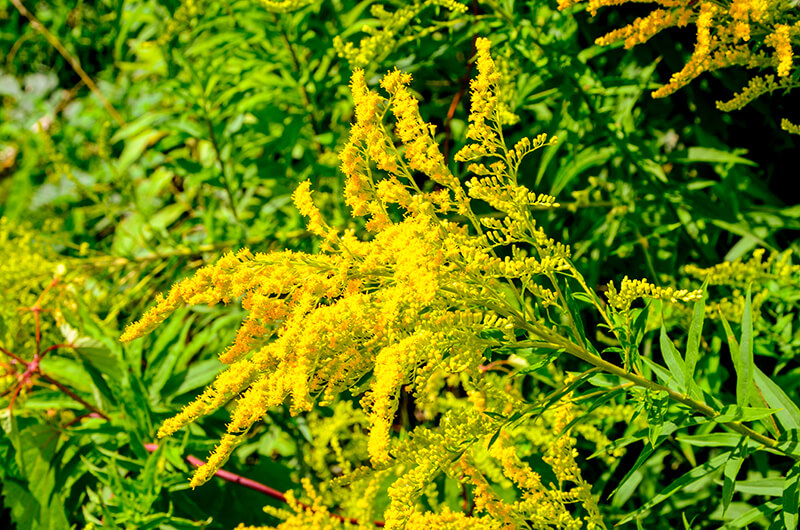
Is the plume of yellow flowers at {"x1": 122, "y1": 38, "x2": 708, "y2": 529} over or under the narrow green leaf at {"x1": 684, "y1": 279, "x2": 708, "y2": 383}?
over

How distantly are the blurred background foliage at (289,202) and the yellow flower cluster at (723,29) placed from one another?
1.43 ft

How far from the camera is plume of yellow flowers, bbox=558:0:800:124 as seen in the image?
1454mm

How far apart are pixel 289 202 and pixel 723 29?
1.75 metres

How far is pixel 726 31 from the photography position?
1.55 meters

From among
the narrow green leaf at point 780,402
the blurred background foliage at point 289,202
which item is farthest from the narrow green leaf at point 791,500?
the blurred background foliage at point 289,202

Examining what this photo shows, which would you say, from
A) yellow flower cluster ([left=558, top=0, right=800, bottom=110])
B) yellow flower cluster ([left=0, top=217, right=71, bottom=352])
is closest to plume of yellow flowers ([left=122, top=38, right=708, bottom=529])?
yellow flower cluster ([left=558, top=0, right=800, bottom=110])

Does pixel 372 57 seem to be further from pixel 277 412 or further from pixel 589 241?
pixel 277 412

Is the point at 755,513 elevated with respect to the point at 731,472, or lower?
lower

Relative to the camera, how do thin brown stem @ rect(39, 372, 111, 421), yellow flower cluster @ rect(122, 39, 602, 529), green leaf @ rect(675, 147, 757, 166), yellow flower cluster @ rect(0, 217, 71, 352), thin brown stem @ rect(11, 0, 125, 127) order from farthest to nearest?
thin brown stem @ rect(11, 0, 125, 127)
yellow flower cluster @ rect(0, 217, 71, 352)
thin brown stem @ rect(39, 372, 111, 421)
green leaf @ rect(675, 147, 757, 166)
yellow flower cluster @ rect(122, 39, 602, 529)

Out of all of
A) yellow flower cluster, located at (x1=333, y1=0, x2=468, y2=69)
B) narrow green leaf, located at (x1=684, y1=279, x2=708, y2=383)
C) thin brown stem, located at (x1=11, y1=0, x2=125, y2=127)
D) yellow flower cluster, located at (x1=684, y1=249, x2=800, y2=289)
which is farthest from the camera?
thin brown stem, located at (x1=11, y1=0, x2=125, y2=127)

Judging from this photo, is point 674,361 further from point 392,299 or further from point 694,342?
point 392,299

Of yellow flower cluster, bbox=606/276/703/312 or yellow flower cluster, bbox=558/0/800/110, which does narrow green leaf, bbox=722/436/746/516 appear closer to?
yellow flower cluster, bbox=606/276/703/312

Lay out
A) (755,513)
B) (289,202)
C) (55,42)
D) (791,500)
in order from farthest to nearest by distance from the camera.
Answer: (55,42)
(289,202)
(755,513)
(791,500)

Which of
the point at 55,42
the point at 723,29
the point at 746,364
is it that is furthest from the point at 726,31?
the point at 55,42
